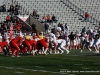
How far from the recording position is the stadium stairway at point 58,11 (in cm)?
4653

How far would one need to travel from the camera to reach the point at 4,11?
145ft

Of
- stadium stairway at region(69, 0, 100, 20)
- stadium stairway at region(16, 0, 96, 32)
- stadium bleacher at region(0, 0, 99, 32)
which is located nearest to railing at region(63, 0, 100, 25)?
stadium bleacher at region(0, 0, 99, 32)

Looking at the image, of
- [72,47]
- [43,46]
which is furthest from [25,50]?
[72,47]

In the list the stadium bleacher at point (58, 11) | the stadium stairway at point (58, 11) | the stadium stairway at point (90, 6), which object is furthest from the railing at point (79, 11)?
the stadium stairway at point (90, 6)

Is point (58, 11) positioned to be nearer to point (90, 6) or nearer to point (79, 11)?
point (79, 11)

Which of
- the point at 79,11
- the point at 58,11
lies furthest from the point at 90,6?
the point at 58,11

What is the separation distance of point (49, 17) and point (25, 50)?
619 inches

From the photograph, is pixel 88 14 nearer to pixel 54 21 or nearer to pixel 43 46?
pixel 54 21

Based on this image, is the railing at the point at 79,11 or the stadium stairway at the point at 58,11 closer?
the stadium stairway at the point at 58,11

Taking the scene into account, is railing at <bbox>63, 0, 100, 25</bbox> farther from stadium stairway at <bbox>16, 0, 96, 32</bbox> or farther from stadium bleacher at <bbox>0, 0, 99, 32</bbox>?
stadium stairway at <bbox>16, 0, 96, 32</bbox>

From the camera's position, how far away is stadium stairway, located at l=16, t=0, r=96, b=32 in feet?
153

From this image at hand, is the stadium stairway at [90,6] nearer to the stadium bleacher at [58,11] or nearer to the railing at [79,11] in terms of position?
the stadium bleacher at [58,11]

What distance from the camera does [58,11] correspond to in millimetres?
47531

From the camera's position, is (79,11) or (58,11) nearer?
(58,11)
